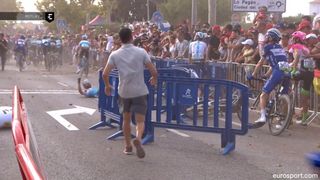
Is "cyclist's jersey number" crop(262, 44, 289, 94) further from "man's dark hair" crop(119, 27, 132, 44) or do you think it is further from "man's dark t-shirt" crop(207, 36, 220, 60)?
"man's dark t-shirt" crop(207, 36, 220, 60)

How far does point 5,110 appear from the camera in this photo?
411 inches

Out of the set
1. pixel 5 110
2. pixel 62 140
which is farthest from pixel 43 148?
pixel 5 110

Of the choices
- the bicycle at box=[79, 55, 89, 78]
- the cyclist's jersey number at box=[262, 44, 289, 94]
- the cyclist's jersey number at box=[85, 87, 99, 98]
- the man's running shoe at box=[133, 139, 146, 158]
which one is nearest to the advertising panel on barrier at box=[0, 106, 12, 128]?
the man's running shoe at box=[133, 139, 146, 158]

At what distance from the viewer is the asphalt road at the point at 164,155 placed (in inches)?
286

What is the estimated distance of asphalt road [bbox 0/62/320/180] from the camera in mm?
7266

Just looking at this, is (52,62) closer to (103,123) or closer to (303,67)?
(103,123)

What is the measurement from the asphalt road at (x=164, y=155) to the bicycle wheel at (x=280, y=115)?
6.1 inches

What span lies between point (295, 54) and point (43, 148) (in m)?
5.08

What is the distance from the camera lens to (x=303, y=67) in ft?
36.7

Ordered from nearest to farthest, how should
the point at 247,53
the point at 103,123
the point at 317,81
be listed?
the point at 103,123 < the point at 317,81 < the point at 247,53

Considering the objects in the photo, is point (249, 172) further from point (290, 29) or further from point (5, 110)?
point (290, 29)

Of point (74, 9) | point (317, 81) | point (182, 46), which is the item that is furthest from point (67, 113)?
point (74, 9)

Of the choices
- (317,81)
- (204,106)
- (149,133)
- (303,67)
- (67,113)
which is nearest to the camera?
(204,106)

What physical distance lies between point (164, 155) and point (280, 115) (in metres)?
2.67
